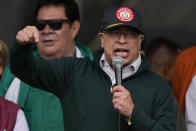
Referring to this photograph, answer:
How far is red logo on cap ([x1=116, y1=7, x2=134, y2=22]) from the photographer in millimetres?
3910

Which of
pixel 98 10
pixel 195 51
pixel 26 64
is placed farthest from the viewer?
pixel 98 10

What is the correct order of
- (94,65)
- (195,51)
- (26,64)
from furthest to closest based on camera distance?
(195,51) → (94,65) → (26,64)

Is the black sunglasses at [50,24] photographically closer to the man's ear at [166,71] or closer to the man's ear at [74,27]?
the man's ear at [74,27]

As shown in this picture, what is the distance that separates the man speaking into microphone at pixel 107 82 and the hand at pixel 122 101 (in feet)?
0.26

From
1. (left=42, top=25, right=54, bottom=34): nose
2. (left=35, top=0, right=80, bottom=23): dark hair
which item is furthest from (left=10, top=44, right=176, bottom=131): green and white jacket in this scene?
(left=35, top=0, right=80, bottom=23): dark hair

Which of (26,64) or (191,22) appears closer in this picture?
(26,64)

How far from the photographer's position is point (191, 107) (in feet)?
15.6

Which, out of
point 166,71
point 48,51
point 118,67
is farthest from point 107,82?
point 166,71

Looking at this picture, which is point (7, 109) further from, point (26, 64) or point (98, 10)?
point (98, 10)

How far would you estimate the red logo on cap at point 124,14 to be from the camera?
3.91 meters

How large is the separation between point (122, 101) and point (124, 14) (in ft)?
2.43

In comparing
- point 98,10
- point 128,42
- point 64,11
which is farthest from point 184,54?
point 98,10

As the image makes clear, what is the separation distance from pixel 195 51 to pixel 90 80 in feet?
5.18

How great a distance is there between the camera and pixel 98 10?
7.45 m
